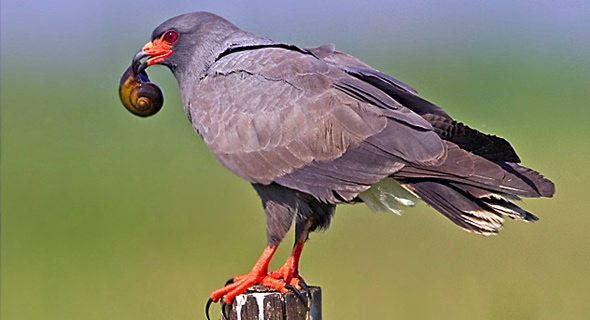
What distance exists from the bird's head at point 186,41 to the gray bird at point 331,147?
0.23 meters

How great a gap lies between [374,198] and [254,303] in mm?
1189

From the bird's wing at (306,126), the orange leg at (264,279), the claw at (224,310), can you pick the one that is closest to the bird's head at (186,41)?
the bird's wing at (306,126)

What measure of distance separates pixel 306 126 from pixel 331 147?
0.67ft

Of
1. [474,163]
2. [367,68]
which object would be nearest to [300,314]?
[474,163]

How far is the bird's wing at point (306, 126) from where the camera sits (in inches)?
179

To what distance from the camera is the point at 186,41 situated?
5.46 metres

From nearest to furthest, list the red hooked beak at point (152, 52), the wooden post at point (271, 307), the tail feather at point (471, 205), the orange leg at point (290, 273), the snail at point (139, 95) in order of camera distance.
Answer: the wooden post at point (271, 307) < the tail feather at point (471, 205) < the orange leg at point (290, 273) < the snail at point (139, 95) < the red hooked beak at point (152, 52)

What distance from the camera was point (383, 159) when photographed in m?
4.52

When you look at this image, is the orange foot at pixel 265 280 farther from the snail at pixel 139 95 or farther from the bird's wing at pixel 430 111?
the snail at pixel 139 95

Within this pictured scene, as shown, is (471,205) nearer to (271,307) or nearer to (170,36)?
(271,307)

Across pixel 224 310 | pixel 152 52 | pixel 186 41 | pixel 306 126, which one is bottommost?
pixel 224 310

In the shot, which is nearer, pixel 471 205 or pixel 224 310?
pixel 471 205

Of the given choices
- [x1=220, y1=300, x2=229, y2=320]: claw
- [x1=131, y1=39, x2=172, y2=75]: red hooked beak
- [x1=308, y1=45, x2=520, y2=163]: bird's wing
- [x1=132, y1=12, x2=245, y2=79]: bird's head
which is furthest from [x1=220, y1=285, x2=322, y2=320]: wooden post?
[x1=131, y1=39, x2=172, y2=75]: red hooked beak

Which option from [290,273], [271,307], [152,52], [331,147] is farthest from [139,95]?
[271,307]
